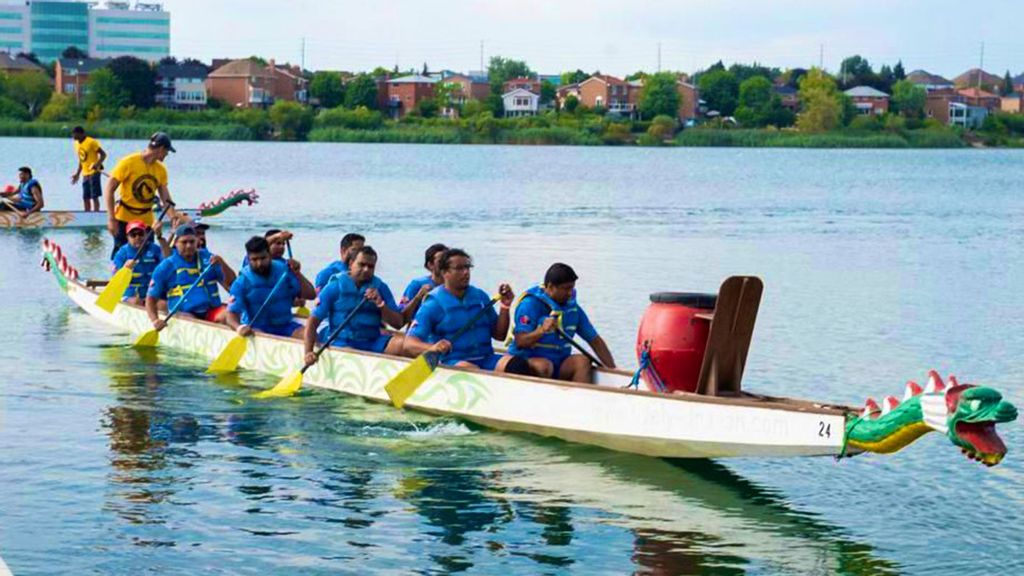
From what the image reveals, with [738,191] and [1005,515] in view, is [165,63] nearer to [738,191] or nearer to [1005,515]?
[738,191]

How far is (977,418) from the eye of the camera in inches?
360

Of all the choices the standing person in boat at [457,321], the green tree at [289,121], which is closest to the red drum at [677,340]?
the standing person in boat at [457,321]

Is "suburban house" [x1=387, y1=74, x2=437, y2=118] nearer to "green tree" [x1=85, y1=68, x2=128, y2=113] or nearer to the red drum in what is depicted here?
"green tree" [x1=85, y1=68, x2=128, y2=113]

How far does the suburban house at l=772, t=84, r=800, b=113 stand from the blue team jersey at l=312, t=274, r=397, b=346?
147201 mm

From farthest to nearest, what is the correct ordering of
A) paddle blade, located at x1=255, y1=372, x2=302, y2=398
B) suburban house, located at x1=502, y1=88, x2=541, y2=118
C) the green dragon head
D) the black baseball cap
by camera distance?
suburban house, located at x1=502, y1=88, x2=541, y2=118, the black baseball cap, paddle blade, located at x1=255, y1=372, x2=302, y2=398, the green dragon head

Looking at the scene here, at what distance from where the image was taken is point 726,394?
39.3ft

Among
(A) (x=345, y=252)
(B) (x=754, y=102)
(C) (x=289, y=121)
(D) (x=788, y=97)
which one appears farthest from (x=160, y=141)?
(D) (x=788, y=97)

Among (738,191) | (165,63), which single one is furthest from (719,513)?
(165,63)

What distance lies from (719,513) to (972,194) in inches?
2095

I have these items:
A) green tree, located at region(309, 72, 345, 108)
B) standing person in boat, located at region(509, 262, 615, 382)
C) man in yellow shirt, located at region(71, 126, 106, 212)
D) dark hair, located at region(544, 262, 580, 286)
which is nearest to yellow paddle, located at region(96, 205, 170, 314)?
standing person in boat, located at region(509, 262, 615, 382)

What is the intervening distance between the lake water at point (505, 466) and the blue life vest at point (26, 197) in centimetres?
63

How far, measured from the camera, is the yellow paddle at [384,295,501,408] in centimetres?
1348

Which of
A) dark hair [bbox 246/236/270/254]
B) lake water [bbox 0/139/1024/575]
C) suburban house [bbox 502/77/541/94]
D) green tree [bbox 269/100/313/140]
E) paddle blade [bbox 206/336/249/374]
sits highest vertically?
suburban house [bbox 502/77/541/94]

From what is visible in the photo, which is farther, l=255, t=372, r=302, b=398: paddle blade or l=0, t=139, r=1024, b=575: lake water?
l=255, t=372, r=302, b=398: paddle blade
